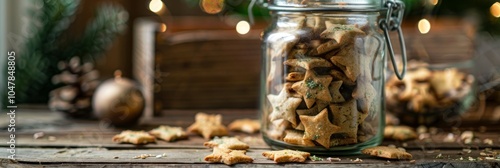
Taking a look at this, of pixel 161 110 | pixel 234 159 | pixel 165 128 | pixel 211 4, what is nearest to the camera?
pixel 234 159

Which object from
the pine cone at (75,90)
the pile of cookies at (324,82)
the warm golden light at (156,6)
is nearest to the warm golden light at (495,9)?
the pile of cookies at (324,82)

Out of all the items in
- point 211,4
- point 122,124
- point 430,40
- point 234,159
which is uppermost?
point 211,4

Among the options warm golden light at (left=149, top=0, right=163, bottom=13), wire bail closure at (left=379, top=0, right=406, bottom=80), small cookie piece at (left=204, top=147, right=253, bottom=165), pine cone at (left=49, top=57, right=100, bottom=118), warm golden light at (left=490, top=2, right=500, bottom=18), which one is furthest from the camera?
warm golden light at (left=149, top=0, right=163, bottom=13)

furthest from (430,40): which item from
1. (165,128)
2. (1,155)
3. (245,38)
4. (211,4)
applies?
(1,155)

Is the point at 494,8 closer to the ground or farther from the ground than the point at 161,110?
farther from the ground

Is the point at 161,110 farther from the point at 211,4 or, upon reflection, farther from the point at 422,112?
the point at 422,112

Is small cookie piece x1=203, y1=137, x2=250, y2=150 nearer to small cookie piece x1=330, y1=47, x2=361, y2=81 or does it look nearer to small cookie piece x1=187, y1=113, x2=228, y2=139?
small cookie piece x1=187, y1=113, x2=228, y2=139

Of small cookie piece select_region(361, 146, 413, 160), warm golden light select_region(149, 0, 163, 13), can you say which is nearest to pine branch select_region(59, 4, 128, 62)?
warm golden light select_region(149, 0, 163, 13)
